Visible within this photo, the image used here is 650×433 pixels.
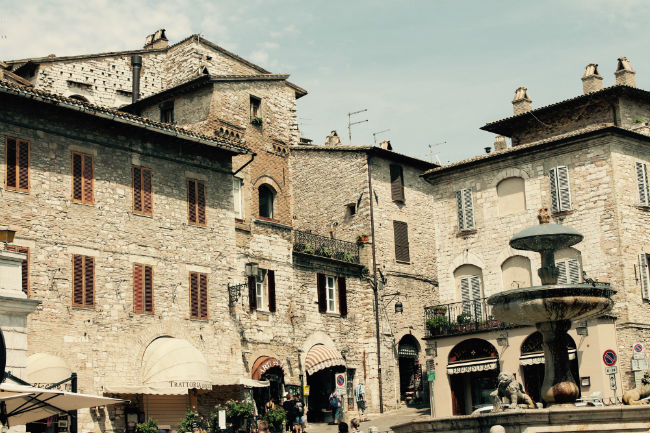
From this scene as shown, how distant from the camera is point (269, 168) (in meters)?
35.8

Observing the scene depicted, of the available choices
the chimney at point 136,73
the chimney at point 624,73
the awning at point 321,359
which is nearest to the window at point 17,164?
the awning at point 321,359

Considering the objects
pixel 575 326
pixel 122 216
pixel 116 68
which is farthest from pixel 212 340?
pixel 116 68

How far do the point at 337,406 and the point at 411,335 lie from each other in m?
6.86

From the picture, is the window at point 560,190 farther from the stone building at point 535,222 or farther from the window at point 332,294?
the window at point 332,294

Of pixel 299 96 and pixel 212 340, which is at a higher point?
pixel 299 96

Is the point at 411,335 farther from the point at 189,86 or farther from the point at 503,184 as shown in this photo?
the point at 189,86

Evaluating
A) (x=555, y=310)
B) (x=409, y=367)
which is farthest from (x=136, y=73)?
(x=555, y=310)

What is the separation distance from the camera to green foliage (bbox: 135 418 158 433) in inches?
1043

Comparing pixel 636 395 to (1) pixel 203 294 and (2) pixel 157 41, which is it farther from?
(2) pixel 157 41

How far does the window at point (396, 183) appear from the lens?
135ft

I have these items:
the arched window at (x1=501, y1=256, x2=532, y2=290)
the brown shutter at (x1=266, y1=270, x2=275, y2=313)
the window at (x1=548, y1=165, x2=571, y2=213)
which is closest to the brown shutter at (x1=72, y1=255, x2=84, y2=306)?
the brown shutter at (x1=266, y1=270, x2=275, y2=313)

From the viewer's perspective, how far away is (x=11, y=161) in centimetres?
2636

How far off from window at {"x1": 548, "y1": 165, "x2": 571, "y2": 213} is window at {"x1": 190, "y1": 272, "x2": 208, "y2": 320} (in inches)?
510

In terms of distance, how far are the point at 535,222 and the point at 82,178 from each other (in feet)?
53.2
